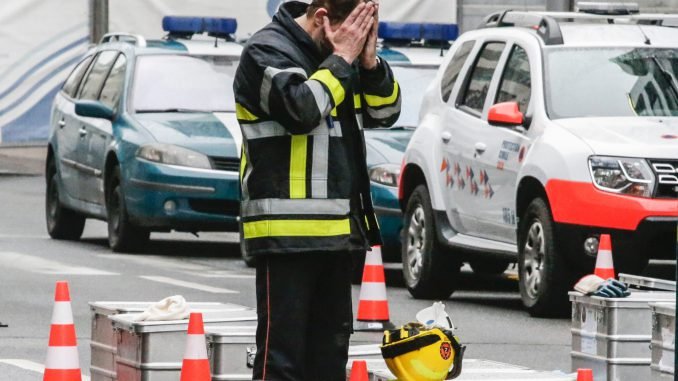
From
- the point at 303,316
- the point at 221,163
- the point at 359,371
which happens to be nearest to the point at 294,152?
the point at 303,316

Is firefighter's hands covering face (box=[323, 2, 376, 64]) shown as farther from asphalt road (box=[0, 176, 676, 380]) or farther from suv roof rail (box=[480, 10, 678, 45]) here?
suv roof rail (box=[480, 10, 678, 45])

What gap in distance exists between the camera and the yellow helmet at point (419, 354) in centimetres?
627

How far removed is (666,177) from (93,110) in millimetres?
6080

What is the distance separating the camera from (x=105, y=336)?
7762mm

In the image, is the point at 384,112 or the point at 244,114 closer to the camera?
the point at 244,114

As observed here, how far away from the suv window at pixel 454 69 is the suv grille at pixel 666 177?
239cm

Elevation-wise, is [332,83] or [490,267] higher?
[332,83]

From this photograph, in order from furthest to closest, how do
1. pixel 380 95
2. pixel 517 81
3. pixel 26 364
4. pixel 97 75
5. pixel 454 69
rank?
pixel 97 75, pixel 454 69, pixel 517 81, pixel 26 364, pixel 380 95

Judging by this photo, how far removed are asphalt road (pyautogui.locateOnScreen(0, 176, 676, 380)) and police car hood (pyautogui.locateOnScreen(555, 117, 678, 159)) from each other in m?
1.04

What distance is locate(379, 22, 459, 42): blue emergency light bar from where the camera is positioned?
1711 cm

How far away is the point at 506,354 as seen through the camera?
34.0ft

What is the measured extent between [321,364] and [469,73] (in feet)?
24.0

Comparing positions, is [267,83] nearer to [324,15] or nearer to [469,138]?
[324,15]

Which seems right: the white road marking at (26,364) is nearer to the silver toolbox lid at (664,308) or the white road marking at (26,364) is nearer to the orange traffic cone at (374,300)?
the orange traffic cone at (374,300)
